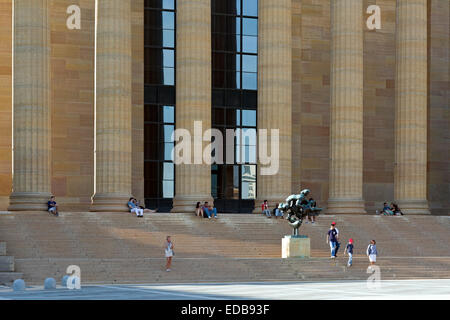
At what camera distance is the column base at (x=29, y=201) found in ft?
200

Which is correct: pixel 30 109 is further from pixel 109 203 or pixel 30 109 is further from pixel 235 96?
pixel 235 96

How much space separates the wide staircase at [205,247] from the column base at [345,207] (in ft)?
8.76

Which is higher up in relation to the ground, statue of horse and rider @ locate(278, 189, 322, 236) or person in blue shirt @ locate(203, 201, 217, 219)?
statue of horse and rider @ locate(278, 189, 322, 236)

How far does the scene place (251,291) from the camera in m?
40.1

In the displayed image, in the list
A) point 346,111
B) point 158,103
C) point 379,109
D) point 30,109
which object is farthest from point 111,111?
point 379,109

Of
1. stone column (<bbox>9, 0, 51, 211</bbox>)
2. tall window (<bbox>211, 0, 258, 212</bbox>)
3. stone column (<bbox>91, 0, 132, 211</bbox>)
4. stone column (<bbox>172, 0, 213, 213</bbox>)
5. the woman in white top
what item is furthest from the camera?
tall window (<bbox>211, 0, 258, 212</bbox>)

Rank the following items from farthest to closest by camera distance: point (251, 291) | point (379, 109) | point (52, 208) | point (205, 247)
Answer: point (379, 109), point (52, 208), point (205, 247), point (251, 291)

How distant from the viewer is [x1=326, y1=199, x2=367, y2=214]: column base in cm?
6988

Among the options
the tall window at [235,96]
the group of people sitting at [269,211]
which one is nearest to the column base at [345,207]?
the group of people sitting at [269,211]

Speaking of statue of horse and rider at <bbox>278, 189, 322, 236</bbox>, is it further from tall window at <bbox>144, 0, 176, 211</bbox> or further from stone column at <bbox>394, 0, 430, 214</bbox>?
tall window at <bbox>144, 0, 176, 211</bbox>

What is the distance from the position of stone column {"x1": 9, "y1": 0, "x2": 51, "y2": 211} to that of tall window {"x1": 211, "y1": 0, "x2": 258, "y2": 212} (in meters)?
17.9

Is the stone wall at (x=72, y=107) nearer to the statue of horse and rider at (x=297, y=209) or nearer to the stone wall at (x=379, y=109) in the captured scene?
the statue of horse and rider at (x=297, y=209)

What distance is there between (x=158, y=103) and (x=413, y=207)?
21050mm

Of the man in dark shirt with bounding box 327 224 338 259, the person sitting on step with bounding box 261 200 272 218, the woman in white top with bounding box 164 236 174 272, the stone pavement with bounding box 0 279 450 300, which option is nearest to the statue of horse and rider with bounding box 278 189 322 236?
the man in dark shirt with bounding box 327 224 338 259
